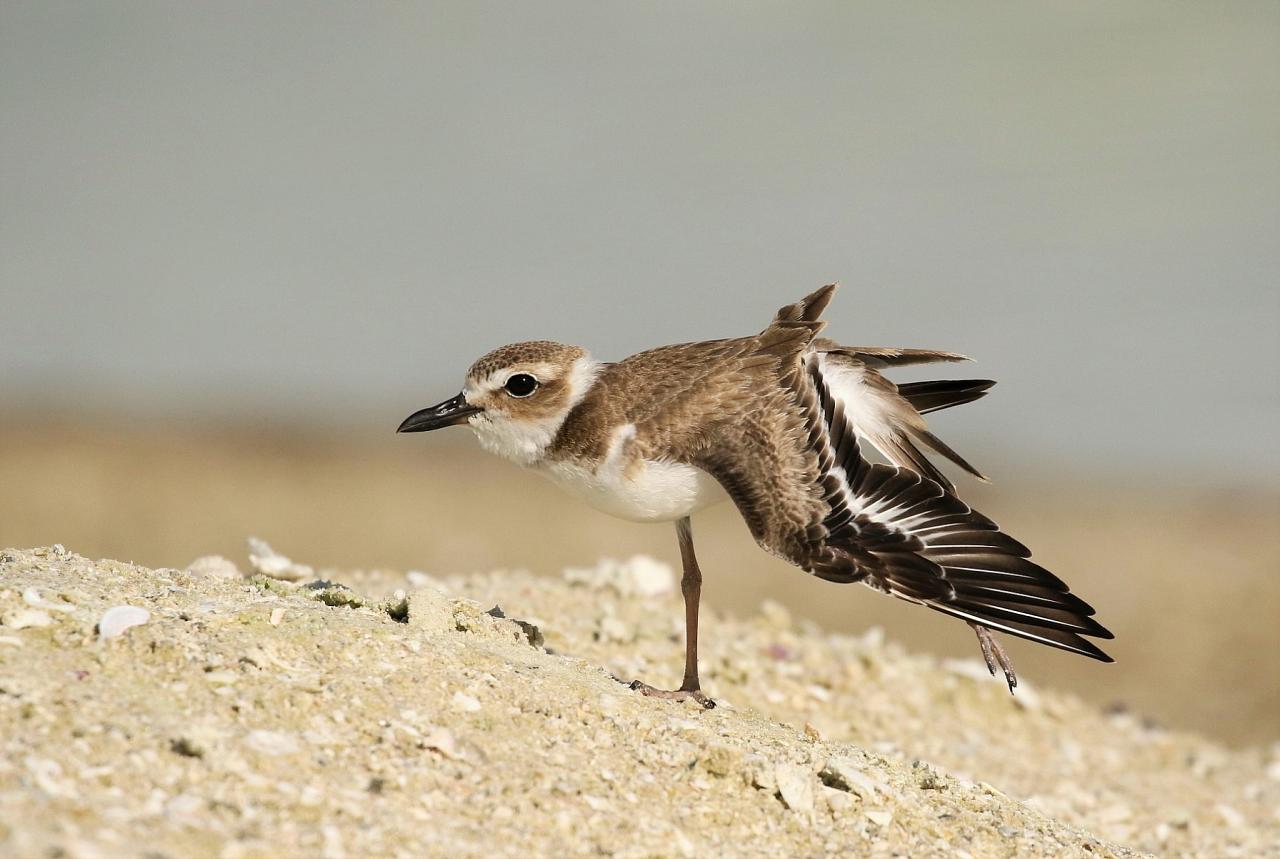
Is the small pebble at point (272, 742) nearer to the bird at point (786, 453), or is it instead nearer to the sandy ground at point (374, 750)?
the sandy ground at point (374, 750)

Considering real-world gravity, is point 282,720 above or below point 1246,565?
below

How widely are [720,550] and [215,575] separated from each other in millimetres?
10854

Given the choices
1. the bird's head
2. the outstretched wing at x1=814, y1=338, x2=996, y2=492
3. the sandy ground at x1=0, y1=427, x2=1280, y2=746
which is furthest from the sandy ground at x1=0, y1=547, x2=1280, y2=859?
the sandy ground at x1=0, y1=427, x2=1280, y2=746

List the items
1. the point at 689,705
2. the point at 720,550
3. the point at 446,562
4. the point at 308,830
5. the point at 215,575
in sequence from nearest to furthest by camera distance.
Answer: the point at 308,830 → the point at 689,705 → the point at 215,575 → the point at 446,562 → the point at 720,550

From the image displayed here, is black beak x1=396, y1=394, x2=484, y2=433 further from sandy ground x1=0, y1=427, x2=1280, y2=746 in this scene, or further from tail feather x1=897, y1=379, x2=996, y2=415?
sandy ground x1=0, y1=427, x2=1280, y2=746

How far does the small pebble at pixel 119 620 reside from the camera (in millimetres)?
5203

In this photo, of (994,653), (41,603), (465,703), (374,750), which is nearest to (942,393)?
(994,653)

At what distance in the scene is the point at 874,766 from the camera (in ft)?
19.9

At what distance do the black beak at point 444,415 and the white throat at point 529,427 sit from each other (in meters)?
0.04

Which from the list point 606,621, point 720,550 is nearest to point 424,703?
point 606,621

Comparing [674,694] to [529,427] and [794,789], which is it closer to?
[794,789]

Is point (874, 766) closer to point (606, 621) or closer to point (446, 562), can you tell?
point (606, 621)

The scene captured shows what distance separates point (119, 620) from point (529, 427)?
2376mm

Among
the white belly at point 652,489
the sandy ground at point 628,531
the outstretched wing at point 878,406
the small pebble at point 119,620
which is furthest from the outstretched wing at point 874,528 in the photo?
the sandy ground at point 628,531
